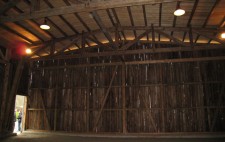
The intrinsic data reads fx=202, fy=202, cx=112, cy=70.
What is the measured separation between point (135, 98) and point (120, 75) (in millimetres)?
1633

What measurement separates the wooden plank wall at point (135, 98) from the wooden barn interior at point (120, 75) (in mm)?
51

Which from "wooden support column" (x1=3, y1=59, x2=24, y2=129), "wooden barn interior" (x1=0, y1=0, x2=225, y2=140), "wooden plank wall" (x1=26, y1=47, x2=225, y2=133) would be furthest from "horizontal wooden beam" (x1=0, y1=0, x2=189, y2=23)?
"wooden plank wall" (x1=26, y1=47, x2=225, y2=133)

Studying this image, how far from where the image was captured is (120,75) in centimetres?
1219

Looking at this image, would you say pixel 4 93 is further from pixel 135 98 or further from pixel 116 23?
pixel 135 98

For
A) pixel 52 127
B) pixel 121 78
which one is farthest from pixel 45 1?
pixel 52 127

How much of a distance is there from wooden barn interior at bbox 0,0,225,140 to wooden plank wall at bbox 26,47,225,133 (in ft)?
0.17

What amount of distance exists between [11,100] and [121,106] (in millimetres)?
5843

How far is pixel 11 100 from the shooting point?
10.0 meters

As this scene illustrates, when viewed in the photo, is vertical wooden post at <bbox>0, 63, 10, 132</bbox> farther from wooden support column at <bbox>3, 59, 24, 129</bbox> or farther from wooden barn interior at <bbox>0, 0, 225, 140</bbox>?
wooden support column at <bbox>3, 59, 24, 129</bbox>

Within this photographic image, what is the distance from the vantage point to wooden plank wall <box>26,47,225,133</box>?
11094mm

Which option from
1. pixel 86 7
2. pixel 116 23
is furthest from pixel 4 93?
pixel 86 7

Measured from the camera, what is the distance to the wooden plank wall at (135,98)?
11094 mm

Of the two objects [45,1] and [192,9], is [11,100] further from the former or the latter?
[192,9]

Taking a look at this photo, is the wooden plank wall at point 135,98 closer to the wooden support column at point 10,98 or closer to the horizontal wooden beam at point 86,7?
the wooden support column at point 10,98
